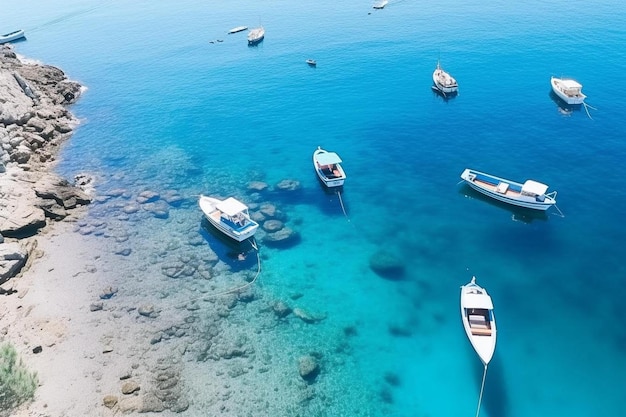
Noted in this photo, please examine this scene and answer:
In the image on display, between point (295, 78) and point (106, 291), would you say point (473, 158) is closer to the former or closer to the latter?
point (295, 78)

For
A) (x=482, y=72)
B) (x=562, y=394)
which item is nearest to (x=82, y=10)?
(x=482, y=72)

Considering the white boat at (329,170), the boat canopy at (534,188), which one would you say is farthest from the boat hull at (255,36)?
the boat canopy at (534,188)

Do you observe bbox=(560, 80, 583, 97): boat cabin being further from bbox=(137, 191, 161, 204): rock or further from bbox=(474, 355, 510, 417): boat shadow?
bbox=(137, 191, 161, 204): rock

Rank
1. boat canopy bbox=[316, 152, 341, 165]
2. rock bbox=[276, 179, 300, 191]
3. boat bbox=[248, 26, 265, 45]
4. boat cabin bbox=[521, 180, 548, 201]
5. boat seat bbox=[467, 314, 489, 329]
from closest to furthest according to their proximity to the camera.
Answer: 1. boat seat bbox=[467, 314, 489, 329]
2. boat cabin bbox=[521, 180, 548, 201]
3. boat canopy bbox=[316, 152, 341, 165]
4. rock bbox=[276, 179, 300, 191]
5. boat bbox=[248, 26, 265, 45]

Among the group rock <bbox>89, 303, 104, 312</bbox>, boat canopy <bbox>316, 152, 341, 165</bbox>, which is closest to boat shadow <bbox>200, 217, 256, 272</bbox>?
rock <bbox>89, 303, 104, 312</bbox>

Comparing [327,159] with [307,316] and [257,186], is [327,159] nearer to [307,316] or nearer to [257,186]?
[257,186]
